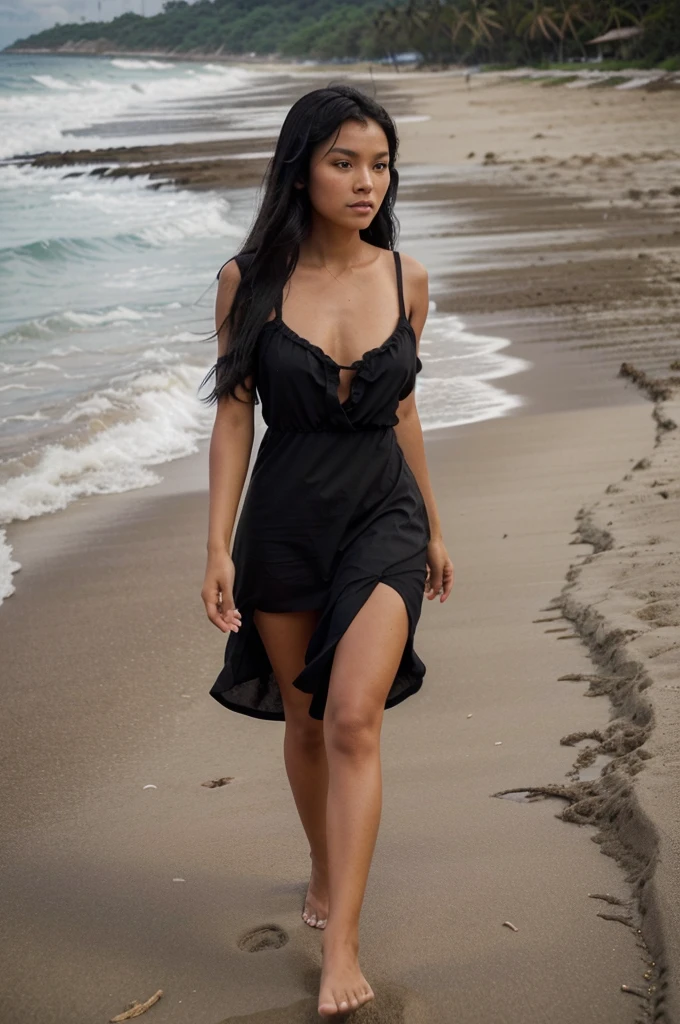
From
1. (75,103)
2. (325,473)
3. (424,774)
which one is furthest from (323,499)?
(75,103)

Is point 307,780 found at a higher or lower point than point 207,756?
higher

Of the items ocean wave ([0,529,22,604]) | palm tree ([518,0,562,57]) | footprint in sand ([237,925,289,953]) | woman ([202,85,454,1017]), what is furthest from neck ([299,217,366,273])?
palm tree ([518,0,562,57])

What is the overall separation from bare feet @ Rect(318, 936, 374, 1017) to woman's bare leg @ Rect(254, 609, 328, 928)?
0.37 metres

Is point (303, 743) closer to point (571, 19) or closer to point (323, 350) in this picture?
point (323, 350)

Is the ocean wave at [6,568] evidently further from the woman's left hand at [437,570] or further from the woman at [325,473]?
the woman's left hand at [437,570]

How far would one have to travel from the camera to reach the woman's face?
8.60 ft

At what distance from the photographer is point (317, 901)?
2750 millimetres

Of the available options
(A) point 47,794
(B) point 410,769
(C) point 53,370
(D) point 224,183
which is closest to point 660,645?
(B) point 410,769

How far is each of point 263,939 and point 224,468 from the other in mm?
1026

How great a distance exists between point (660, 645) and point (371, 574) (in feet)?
4.76

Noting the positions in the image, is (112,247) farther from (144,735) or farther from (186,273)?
(144,735)

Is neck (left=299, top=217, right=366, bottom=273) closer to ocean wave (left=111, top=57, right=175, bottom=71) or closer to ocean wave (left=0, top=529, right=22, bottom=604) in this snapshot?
ocean wave (left=0, top=529, right=22, bottom=604)

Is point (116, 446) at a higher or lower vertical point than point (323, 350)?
lower

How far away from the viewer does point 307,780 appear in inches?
109
